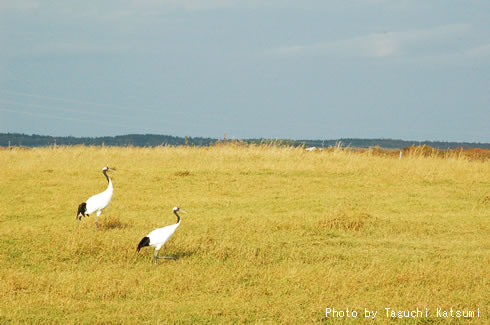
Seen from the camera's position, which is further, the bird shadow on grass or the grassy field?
the bird shadow on grass

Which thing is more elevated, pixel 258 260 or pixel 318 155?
pixel 318 155

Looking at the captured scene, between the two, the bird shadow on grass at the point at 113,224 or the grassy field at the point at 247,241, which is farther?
the bird shadow on grass at the point at 113,224

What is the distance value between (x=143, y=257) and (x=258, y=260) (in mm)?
2234

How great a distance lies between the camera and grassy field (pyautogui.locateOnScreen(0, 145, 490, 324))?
8438 mm

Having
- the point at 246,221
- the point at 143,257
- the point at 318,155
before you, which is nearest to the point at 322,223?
the point at 246,221

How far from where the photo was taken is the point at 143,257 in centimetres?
1147

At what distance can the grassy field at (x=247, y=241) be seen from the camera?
844 cm

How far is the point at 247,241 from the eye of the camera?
43.0 feet

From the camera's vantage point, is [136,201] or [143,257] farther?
[136,201]

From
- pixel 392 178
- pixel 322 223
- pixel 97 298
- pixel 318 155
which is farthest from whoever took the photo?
pixel 318 155

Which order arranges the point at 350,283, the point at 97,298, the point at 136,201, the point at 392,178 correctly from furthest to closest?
the point at 392,178
the point at 136,201
the point at 350,283
the point at 97,298

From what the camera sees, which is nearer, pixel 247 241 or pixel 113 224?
pixel 247 241

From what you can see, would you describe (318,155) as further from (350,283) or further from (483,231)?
(350,283)

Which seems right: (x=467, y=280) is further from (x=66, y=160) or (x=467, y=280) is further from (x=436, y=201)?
(x=66, y=160)
